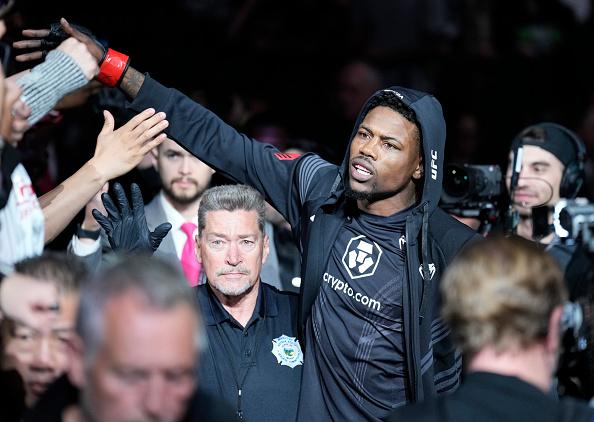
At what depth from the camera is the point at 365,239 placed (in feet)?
16.9

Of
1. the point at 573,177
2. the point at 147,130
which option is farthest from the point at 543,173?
the point at 147,130

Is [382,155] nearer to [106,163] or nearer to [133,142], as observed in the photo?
[133,142]

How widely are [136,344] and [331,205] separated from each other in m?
2.23

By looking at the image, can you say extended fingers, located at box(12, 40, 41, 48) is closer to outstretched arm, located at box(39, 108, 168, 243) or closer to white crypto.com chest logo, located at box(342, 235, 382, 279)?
outstretched arm, located at box(39, 108, 168, 243)

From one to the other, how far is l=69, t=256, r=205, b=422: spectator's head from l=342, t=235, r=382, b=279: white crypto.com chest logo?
193 centimetres

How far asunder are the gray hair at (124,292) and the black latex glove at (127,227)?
1962mm

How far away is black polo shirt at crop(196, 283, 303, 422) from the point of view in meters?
4.93

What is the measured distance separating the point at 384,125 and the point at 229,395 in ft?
4.76

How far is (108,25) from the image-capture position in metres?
8.21

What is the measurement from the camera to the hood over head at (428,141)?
17.1ft

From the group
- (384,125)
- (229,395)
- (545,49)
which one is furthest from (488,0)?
(229,395)

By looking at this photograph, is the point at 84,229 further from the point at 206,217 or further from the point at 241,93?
the point at 241,93

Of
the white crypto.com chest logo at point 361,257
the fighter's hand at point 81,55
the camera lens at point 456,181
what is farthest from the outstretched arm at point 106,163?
the camera lens at point 456,181

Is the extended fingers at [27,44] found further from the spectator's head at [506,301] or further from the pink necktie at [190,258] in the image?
the spectator's head at [506,301]
